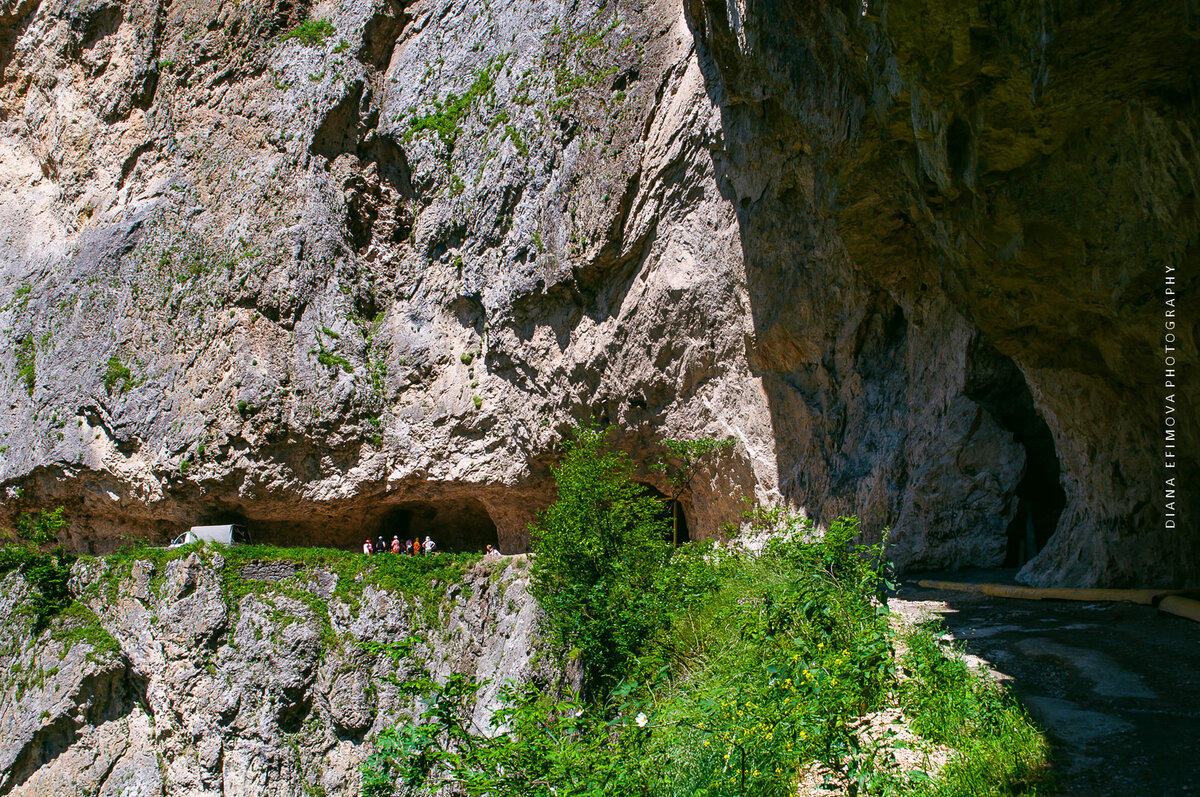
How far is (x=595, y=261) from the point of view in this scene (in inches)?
566

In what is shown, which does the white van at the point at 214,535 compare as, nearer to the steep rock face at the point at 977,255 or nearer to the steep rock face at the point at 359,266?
the steep rock face at the point at 359,266

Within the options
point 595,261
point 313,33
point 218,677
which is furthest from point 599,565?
point 313,33

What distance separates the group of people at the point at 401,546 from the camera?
58.6 ft

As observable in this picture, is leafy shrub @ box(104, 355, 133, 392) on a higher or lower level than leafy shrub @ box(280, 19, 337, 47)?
lower

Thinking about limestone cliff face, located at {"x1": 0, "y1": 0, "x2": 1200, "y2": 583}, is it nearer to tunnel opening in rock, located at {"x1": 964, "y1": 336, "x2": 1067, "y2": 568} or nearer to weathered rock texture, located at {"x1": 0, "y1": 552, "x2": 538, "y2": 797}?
tunnel opening in rock, located at {"x1": 964, "y1": 336, "x2": 1067, "y2": 568}

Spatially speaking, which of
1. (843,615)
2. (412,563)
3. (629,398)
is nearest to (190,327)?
(412,563)

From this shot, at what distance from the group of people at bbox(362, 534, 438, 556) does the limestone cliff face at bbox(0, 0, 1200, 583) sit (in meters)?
0.66

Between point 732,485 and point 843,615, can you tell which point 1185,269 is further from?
point 732,485

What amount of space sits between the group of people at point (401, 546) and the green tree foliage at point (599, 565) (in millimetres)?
7441

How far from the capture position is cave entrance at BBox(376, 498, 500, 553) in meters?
20.2

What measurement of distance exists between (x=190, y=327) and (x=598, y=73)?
1159 centimetres

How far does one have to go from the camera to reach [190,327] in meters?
18.4

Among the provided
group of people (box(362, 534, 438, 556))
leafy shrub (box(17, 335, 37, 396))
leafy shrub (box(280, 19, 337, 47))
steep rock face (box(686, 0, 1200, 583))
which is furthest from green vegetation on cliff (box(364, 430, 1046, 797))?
leafy shrub (box(17, 335, 37, 396))

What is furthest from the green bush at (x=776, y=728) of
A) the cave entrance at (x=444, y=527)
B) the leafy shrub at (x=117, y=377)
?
the leafy shrub at (x=117, y=377)
